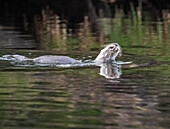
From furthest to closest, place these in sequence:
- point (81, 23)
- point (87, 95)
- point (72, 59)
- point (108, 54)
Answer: point (81, 23)
point (108, 54)
point (72, 59)
point (87, 95)

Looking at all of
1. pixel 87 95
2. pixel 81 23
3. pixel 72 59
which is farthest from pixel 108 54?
pixel 81 23

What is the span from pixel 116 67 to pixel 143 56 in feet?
5.13

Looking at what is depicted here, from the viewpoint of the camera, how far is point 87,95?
692 cm

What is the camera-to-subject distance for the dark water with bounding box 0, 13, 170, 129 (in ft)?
18.3

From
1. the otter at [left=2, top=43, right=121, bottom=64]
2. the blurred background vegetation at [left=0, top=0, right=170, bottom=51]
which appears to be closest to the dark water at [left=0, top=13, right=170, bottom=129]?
the otter at [left=2, top=43, right=121, bottom=64]

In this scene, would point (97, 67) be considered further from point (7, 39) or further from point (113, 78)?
point (7, 39)

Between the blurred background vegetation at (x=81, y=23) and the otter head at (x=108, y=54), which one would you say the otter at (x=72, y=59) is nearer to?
the otter head at (x=108, y=54)

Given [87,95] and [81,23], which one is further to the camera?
[81,23]

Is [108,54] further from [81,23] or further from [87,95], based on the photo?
[81,23]

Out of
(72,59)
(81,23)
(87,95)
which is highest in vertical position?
(81,23)

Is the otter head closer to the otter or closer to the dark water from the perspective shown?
the otter

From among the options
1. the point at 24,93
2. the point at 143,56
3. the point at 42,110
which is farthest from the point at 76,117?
the point at 143,56

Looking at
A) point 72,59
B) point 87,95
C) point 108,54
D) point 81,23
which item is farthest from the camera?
point 81,23

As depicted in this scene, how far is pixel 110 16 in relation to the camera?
22281 mm
